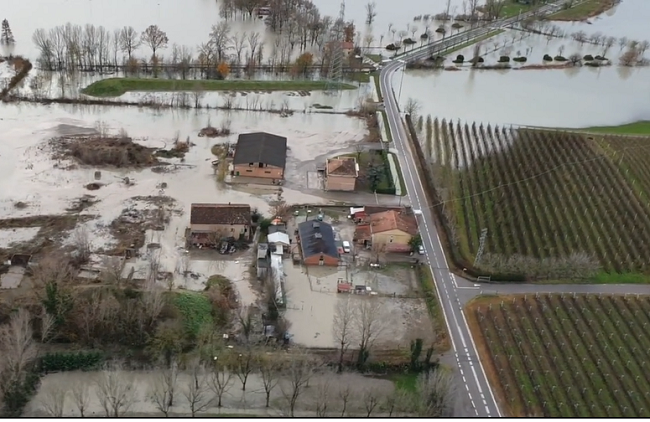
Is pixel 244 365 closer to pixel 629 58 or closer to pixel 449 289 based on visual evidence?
pixel 449 289

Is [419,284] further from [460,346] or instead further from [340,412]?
[340,412]

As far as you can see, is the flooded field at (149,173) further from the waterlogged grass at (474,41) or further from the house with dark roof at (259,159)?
the waterlogged grass at (474,41)

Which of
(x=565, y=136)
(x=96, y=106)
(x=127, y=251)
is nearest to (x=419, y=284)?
(x=127, y=251)

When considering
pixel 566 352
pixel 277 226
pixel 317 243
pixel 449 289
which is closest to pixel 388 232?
pixel 317 243

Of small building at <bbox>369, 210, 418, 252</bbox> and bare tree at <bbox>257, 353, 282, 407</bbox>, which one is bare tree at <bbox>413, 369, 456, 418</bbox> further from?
small building at <bbox>369, 210, 418, 252</bbox>

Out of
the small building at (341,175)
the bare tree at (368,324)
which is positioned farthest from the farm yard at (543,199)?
→ the bare tree at (368,324)

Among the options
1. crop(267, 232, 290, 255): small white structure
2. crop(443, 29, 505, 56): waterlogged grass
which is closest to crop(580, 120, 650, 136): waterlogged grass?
crop(443, 29, 505, 56): waterlogged grass
